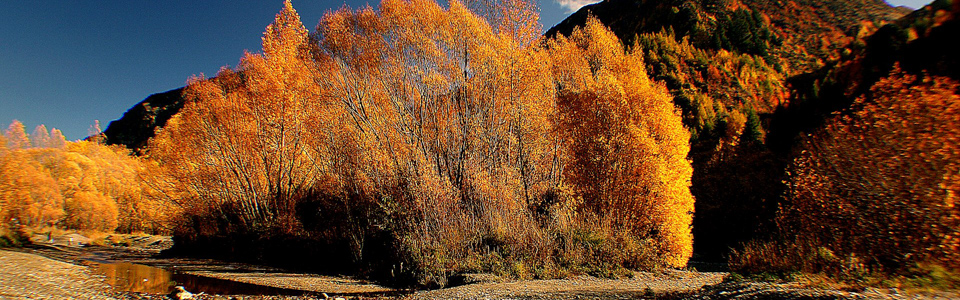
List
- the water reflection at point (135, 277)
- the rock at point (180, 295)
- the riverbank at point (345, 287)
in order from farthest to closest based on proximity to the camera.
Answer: the water reflection at point (135, 277)
the rock at point (180, 295)
the riverbank at point (345, 287)

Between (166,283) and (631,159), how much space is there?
17.8 m

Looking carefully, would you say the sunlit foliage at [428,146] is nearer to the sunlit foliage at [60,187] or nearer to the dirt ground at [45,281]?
the sunlit foliage at [60,187]

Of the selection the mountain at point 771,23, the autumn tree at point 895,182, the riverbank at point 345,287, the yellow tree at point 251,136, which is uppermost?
the mountain at point 771,23

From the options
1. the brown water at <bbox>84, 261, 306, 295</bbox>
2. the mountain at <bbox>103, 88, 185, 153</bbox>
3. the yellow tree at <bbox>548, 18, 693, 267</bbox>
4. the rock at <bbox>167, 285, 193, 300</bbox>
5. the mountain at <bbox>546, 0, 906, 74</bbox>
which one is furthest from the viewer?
the mountain at <bbox>103, 88, 185, 153</bbox>

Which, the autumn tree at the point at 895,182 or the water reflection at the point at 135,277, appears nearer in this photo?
the autumn tree at the point at 895,182

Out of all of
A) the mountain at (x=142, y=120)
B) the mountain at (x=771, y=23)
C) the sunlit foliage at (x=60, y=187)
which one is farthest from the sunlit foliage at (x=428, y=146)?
the mountain at (x=142, y=120)

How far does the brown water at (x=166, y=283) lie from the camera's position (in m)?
13.3

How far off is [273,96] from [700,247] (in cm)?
3314

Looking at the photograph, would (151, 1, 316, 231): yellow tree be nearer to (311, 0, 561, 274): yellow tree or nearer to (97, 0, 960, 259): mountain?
(311, 0, 561, 274): yellow tree

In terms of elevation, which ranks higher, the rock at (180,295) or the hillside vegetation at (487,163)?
the hillside vegetation at (487,163)

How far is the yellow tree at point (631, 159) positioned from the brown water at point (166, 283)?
11.5 m

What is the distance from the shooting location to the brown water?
1326 centimetres

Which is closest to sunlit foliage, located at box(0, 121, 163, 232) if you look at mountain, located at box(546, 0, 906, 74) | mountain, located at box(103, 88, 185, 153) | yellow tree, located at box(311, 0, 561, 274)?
yellow tree, located at box(311, 0, 561, 274)

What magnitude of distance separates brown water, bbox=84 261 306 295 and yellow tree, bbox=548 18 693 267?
11.5 metres
